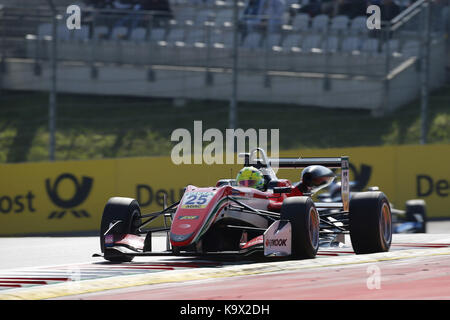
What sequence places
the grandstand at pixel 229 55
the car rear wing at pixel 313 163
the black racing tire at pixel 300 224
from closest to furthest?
the black racing tire at pixel 300 224 < the car rear wing at pixel 313 163 < the grandstand at pixel 229 55

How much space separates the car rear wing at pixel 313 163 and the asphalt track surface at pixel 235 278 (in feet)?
2.90

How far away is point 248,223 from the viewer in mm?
9148

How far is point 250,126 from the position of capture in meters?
18.7

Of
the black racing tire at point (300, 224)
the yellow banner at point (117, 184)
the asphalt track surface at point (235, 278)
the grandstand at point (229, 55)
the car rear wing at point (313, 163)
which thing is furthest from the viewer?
the grandstand at point (229, 55)

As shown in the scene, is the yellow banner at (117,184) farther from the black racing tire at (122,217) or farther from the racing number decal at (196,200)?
the racing number decal at (196,200)

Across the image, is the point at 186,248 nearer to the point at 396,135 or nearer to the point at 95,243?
the point at 95,243

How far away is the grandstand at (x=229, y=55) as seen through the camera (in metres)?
18.7

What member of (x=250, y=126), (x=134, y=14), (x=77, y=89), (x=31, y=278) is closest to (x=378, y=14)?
(x=250, y=126)

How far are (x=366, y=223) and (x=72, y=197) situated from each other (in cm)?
746

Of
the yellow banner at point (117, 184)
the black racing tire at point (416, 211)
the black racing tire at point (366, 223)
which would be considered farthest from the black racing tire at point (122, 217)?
the black racing tire at point (416, 211)

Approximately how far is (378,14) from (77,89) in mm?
6566

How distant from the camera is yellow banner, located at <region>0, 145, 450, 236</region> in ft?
50.3

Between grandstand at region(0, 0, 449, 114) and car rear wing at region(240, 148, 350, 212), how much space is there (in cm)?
757

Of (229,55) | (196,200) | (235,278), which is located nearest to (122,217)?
(196,200)
